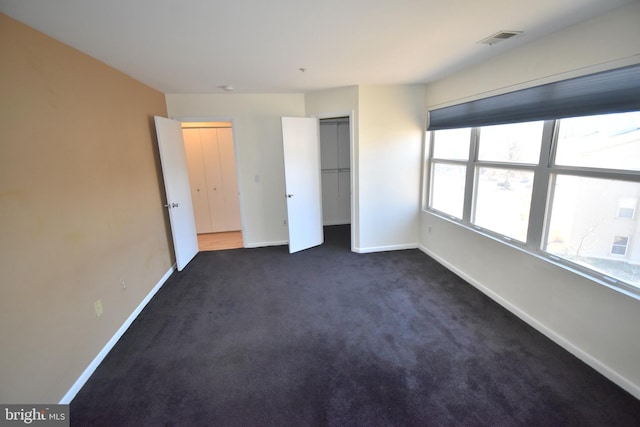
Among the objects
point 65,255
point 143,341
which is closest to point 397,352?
point 143,341

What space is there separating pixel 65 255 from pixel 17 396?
82cm

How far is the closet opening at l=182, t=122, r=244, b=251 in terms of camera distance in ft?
16.9

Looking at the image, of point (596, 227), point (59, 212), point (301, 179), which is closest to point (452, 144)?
point (596, 227)

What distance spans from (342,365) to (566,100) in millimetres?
2555

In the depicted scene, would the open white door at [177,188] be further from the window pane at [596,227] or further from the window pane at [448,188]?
the window pane at [596,227]

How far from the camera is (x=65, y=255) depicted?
1946 millimetres

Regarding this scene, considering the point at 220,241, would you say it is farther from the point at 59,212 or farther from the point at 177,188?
the point at 59,212

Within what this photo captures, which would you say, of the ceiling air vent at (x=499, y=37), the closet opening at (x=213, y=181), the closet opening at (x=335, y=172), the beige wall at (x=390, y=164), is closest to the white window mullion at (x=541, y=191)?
the ceiling air vent at (x=499, y=37)

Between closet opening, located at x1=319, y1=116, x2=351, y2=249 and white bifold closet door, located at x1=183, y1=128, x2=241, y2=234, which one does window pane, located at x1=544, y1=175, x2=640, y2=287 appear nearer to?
closet opening, located at x1=319, y1=116, x2=351, y2=249

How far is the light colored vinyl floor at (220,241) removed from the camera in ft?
15.9

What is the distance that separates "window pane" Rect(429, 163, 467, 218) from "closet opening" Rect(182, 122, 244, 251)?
327cm

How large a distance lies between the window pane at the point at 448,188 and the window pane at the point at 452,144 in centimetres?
13

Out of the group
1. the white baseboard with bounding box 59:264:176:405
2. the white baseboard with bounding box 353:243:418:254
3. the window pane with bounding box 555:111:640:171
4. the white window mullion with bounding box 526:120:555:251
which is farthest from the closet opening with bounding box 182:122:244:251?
the window pane with bounding box 555:111:640:171

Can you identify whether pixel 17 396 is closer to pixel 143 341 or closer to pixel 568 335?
pixel 143 341
